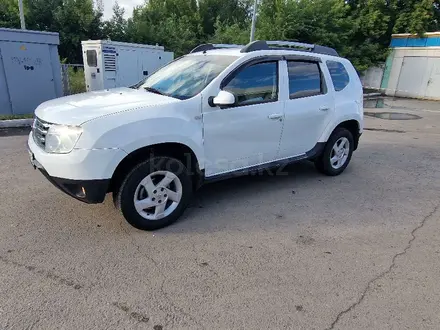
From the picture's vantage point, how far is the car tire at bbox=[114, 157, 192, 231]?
3.16 m

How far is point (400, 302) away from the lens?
2.53 meters

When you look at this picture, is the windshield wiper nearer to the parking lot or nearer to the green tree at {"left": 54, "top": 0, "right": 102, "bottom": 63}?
the parking lot

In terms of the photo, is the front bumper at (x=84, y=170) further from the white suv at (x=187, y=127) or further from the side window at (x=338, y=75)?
the side window at (x=338, y=75)

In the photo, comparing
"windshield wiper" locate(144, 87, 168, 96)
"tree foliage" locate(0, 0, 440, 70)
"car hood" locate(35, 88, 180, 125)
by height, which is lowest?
"car hood" locate(35, 88, 180, 125)

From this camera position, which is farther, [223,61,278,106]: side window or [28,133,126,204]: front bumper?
[223,61,278,106]: side window

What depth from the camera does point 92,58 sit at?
1077 centimetres

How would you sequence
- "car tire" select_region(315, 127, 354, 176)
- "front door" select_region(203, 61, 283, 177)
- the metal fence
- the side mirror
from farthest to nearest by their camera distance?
the metal fence < "car tire" select_region(315, 127, 354, 176) < "front door" select_region(203, 61, 283, 177) < the side mirror

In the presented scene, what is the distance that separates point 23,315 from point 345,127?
15.6 feet

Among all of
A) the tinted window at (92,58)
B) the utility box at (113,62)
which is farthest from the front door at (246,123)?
the tinted window at (92,58)

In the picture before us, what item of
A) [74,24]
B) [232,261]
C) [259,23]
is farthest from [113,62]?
[259,23]

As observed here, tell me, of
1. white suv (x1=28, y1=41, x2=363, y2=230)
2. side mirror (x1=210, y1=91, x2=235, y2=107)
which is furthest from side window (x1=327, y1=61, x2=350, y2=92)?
side mirror (x1=210, y1=91, x2=235, y2=107)

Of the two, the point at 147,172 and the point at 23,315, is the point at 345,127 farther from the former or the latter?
the point at 23,315

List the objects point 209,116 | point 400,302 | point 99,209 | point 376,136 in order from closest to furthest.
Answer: point 400,302 → point 209,116 → point 99,209 → point 376,136

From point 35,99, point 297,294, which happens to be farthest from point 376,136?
point 35,99
